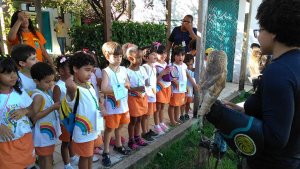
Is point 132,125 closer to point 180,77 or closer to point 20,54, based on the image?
point 180,77

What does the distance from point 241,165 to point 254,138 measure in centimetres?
58

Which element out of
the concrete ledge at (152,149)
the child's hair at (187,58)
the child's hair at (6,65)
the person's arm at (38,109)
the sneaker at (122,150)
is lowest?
the concrete ledge at (152,149)

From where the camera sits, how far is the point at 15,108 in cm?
234

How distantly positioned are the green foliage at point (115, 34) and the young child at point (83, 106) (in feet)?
11.7

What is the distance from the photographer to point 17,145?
92.3 inches

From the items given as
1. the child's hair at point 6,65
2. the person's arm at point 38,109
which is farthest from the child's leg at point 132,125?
the child's hair at point 6,65

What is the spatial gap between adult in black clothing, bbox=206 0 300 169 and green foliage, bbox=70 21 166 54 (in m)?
5.00

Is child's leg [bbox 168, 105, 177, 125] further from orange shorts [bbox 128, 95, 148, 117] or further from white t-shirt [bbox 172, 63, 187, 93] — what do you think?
orange shorts [bbox 128, 95, 148, 117]

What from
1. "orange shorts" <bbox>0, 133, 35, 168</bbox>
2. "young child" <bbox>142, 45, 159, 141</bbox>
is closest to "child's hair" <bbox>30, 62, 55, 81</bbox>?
"orange shorts" <bbox>0, 133, 35, 168</bbox>

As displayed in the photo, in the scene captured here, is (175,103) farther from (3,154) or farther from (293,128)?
(293,128)

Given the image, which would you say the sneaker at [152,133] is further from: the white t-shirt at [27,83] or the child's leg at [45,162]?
the white t-shirt at [27,83]

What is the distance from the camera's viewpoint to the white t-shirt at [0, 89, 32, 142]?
7.48 feet

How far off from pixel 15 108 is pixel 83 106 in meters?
0.58

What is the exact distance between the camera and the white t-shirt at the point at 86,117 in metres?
2.63
